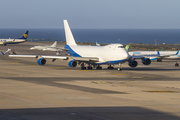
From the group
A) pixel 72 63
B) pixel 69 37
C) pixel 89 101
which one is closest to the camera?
pixel 89 101

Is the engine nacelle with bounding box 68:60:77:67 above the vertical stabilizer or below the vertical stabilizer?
below

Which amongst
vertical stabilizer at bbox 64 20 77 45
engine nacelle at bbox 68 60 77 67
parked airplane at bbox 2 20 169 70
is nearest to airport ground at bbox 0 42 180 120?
parked airplane at bbox 2 20 169 70

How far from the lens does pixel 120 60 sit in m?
54.8

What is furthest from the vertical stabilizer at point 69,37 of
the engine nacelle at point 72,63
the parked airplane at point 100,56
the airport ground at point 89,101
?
the airport ground at point 89,101

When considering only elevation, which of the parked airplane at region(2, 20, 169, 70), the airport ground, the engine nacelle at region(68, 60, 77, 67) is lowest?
the airport ground

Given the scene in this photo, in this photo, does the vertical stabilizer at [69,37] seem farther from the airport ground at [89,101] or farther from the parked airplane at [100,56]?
the airport ground at [89,101]

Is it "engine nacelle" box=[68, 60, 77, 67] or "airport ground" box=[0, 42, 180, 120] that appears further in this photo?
"engine nacelle" box=[68, 60, 77, 67]

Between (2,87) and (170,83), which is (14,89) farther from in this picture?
(170,83)

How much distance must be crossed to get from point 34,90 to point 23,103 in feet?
25.1

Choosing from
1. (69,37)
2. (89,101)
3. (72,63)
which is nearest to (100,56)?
(72,63)

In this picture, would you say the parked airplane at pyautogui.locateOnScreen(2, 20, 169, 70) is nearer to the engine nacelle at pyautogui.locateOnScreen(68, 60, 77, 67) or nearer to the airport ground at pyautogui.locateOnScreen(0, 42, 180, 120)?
the engine nacelle at pyautogui.locateOnScreen(68, 60, 77, 67)

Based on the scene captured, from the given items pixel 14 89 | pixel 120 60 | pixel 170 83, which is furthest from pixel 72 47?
pixel 14 89

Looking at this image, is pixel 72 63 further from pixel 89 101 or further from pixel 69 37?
pixel 89 101

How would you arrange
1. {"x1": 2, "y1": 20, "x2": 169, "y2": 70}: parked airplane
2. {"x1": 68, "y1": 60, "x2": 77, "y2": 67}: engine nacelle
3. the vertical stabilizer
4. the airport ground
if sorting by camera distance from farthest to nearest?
the vertical stabilizer → {"x1": 68, "y1": 60, "x2": 77, "y2": 67}: engine nacelle → {"x1": 2, "y1": 20, "x2": 169, "y2": 70}: parked airplane → the airport ground
